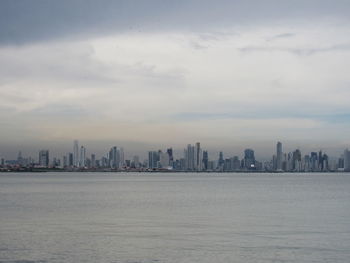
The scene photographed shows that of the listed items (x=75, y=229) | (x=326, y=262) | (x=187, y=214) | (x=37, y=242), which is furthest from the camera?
(x=187, y=214)

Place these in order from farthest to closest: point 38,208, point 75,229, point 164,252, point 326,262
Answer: point 38,208 → point 75,229 → point 164,252 → point 326,262

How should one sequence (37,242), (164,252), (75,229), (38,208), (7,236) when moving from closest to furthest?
(164,252)
(37,242)
(7,236)
(75,229)
(38,208)

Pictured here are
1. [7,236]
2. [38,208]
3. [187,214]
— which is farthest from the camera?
[38,208]

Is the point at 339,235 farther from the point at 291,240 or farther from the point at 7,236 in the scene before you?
the point at 7,236

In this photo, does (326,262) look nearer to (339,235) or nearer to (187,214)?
(339,235)

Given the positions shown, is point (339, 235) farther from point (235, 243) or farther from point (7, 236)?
point (7, 236)

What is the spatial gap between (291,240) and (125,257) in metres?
12.5

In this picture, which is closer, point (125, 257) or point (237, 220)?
point (125, 257)

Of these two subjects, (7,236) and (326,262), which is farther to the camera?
(7,236)

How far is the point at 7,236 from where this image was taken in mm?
41594

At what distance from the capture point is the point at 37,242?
38188mm

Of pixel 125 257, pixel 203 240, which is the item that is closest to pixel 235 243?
pixel 203 240

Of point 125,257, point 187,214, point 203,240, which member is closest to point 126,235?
point 203,240

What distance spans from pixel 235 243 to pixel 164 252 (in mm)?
5666
